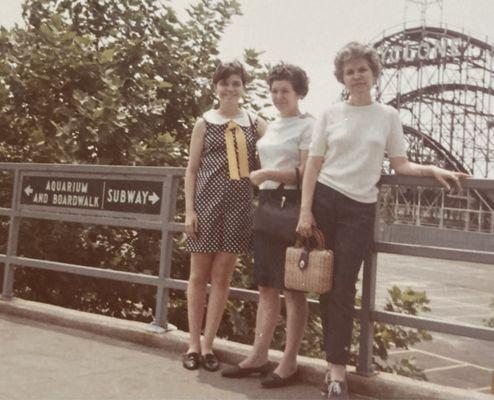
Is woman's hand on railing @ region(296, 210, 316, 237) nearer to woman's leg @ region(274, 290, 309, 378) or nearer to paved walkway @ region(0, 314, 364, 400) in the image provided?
woman's leg @ region(274, 290, 309, 378)

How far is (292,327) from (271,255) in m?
0.40

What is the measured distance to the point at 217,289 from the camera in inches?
151

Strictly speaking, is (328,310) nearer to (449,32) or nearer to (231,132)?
(231,132)

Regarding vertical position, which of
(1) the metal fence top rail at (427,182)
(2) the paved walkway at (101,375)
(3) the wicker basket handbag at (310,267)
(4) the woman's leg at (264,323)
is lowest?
(2) the paved walkway at (101,375)

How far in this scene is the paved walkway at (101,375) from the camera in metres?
3.25

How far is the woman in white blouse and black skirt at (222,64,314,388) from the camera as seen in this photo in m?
3.42

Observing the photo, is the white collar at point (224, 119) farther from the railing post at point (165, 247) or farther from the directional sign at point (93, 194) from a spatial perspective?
the directional sign at point (93, 194)

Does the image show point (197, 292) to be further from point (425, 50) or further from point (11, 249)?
point (425, 50)

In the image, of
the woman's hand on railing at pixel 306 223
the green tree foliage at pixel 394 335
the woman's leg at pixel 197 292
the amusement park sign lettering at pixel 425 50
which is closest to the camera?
the woman's hand on railing at pixel 306 223

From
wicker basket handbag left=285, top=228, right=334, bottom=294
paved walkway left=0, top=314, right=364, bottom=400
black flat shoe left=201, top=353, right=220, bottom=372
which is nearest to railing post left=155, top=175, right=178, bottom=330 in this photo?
paved walkway left=0, top=314, right=364, bottom=400

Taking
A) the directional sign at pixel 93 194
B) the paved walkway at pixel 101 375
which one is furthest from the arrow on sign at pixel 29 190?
the paved walkway at pixel 101 375

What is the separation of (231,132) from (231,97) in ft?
0.69

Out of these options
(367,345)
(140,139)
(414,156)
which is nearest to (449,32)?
(414,156)

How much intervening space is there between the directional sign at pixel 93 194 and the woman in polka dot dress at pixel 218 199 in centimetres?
81
